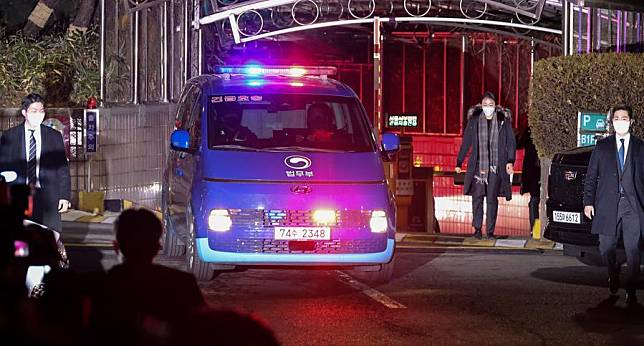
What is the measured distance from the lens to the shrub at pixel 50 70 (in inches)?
823

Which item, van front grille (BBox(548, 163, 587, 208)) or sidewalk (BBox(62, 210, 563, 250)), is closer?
van front grille (BBox(548, 163, 587, 208))

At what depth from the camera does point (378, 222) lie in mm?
12602

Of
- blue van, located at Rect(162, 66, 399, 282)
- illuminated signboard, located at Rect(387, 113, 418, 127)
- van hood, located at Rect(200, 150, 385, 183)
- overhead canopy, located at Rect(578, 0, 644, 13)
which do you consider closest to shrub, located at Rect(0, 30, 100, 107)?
illuminated signboard, located at Rect(387, 113, 418, 127)

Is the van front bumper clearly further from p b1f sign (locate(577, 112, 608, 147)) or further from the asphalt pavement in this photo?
p b1f sign (locate(577, 112, 608, 147))

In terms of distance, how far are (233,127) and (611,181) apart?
11.7 ft

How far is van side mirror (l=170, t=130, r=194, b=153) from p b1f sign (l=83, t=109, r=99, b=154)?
6.31m

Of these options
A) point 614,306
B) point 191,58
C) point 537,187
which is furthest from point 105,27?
point 614,306

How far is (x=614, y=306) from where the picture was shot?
469 inches

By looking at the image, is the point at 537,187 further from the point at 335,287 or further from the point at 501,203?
the point at 335,287

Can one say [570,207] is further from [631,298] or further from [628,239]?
[631,298]

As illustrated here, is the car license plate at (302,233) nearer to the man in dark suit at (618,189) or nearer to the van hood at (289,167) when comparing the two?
the van hood at (289,167)

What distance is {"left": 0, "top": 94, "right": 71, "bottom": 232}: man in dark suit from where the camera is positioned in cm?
1137

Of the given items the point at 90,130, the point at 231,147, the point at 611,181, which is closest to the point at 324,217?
the point at 231,147

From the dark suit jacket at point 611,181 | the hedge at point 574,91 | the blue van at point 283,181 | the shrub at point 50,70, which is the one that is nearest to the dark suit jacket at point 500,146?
the hedge at point 574,91
